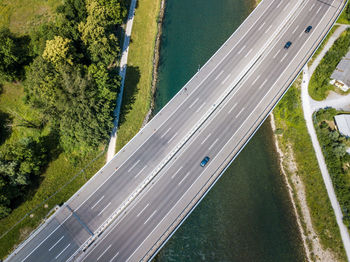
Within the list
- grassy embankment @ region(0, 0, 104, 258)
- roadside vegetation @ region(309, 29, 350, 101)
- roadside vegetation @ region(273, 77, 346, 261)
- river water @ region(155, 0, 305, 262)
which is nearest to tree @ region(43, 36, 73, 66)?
grassy embankment @ region(0, 0, 104, 258)

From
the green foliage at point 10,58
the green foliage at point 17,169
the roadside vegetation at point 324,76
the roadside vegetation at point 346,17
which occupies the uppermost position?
the roadside vegetation at point 346,17

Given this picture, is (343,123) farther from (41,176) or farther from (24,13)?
(24,13)

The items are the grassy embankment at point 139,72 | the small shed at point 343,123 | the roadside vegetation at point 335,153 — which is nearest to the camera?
the roadside vegetation at point 335,153

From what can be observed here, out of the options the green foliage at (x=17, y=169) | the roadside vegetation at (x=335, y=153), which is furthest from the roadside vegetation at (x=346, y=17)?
the green foliage at (x=17, y=169)

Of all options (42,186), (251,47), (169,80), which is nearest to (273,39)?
(251,47)

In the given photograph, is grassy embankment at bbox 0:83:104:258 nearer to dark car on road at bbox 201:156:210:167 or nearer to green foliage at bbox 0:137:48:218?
green foliage at bbox 0:137:48:218

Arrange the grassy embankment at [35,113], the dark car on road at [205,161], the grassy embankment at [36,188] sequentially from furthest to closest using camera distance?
the dark car on road at [205,161] → the grassy embankment at [35,113] → the grassy embankment at [36,188]

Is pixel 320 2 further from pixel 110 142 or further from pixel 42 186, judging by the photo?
pixel 42 186

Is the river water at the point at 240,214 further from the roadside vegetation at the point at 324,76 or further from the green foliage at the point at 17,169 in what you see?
the green foliage at the point at 17,169
